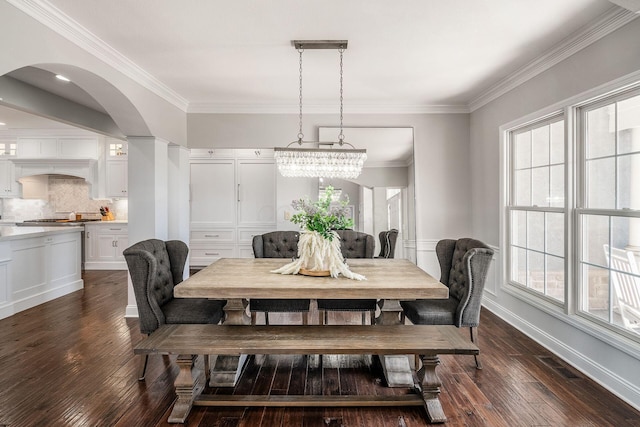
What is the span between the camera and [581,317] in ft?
8.92

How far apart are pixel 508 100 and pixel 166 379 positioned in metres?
4.15

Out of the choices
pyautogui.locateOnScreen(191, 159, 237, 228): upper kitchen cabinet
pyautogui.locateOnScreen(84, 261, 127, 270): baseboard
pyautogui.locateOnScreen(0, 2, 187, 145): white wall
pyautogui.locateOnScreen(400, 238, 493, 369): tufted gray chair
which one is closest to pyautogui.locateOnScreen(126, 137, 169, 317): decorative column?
pyautogui.locateOnScreen(0, 2, 187, 145): white wall

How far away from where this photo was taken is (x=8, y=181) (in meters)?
6.66

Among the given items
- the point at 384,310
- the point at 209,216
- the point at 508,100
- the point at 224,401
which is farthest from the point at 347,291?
the point at 209,216

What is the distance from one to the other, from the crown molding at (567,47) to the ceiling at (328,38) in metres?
0.02

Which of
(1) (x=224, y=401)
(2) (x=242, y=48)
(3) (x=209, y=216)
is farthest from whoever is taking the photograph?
(3) (x=209, y=216)

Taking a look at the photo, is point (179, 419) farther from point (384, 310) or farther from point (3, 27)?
point (3, 27)

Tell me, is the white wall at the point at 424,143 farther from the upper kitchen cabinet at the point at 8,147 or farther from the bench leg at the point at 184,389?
the upper kitchen cabinet at the point at 8,147

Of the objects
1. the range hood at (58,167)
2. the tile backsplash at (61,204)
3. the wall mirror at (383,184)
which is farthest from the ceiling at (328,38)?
the tile backsplash at (61,204)

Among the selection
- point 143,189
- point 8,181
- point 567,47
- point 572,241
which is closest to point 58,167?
point 8,181

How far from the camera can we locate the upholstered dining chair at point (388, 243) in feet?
12.1

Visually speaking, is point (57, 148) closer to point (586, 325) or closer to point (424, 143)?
point (424, 143)

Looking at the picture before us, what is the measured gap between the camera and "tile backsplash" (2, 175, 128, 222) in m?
6.98

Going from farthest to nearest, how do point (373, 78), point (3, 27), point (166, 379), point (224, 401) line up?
point (373, 78), point (166, 379), point (224, 401), point (3, 27)
